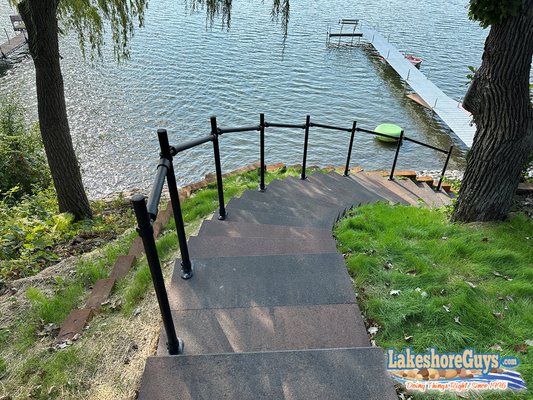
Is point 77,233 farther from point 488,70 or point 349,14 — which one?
point 349,14

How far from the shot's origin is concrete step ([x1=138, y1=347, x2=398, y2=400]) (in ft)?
6.27

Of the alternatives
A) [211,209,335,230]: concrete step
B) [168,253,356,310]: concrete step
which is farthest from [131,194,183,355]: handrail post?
[211,209,335,230]: concrete step

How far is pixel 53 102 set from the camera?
5398 millimetres

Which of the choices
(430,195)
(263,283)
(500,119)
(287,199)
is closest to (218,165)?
(263,283)

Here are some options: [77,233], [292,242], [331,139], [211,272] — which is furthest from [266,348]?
[331,139]

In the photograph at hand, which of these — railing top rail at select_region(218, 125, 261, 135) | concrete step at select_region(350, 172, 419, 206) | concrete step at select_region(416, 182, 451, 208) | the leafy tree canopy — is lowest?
concrete step at select_region(416, 182, 451, 208)

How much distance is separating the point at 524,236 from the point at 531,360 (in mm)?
1967

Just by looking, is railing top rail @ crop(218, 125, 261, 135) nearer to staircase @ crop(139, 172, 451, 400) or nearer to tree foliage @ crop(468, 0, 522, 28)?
staircase @ crop(139, 172, 451, 400)

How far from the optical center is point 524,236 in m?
3.76

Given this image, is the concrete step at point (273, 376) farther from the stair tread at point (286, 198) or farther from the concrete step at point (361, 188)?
the concrete step at point (361, 188)

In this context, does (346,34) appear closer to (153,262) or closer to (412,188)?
(412,188)

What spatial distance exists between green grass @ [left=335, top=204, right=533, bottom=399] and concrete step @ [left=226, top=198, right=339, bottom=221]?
66 cm
